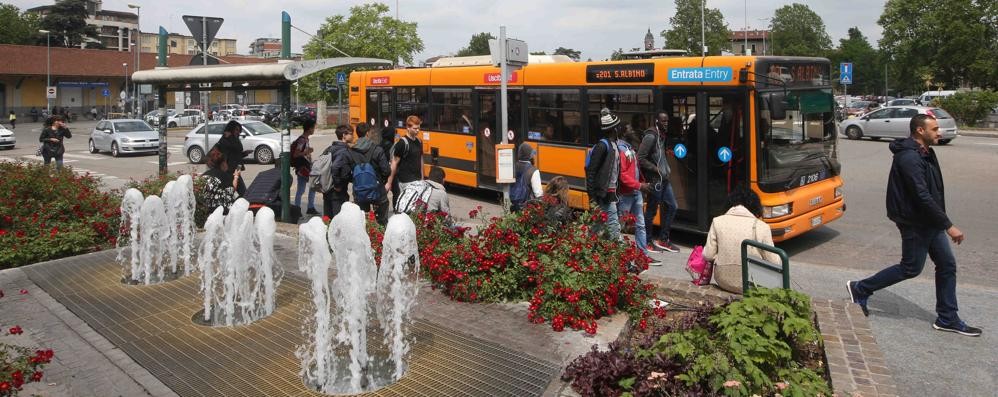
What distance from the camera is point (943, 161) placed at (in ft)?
71.4

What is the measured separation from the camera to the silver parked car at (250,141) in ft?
82.3

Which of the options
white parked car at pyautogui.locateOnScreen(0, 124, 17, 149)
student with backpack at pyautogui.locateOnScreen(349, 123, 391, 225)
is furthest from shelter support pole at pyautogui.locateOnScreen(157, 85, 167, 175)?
white parked car at pyautogui.locateOnScreen(0, 124, 17, 149)

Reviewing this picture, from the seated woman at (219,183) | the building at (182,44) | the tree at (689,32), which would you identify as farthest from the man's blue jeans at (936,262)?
the building at (182,44)

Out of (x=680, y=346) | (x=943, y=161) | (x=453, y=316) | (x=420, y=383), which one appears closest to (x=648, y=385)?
(x=680, y=346)

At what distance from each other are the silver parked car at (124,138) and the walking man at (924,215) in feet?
95.6

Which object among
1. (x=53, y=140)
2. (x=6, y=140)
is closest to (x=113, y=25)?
(x=6, y=140)

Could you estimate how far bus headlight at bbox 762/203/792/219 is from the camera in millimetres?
9961

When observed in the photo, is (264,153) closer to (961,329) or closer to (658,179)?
(658,179)

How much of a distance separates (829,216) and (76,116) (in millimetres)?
71308

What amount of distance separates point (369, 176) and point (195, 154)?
1848 centimetres

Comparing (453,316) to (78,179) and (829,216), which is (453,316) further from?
(78,179)

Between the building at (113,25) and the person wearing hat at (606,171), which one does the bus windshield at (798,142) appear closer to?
the person wearing hat at (606,171)

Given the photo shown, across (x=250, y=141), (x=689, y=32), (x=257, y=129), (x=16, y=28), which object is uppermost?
(x=16, y=28)

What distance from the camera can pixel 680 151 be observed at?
1088cm
